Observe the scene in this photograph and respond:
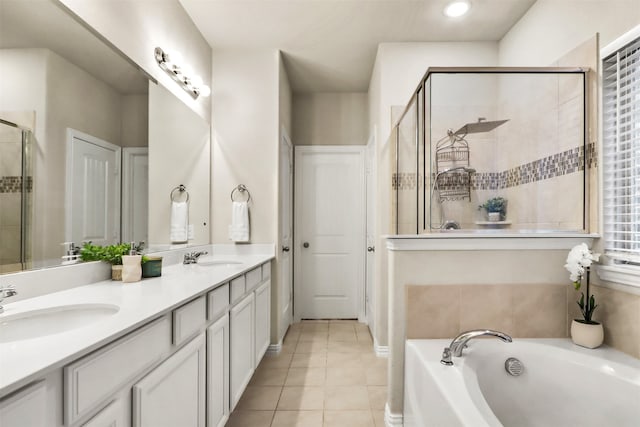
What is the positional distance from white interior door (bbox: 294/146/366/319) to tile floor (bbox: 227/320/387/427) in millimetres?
627

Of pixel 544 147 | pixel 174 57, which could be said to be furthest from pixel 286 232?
pixel 544 147

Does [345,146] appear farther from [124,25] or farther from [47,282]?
[47,282]

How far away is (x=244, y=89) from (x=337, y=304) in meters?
2.58

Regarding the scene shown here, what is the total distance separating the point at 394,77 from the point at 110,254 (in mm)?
2507

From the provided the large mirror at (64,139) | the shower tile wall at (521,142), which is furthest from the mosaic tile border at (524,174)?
the large mirror at (64,139)

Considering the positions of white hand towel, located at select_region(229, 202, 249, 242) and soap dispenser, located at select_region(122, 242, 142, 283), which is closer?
soap dispenser, located at select_region(122, 242, 142, 283)

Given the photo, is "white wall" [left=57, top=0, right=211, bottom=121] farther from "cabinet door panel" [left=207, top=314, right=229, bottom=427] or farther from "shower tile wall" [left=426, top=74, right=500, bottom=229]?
"shower tile wall" [left=426, top=74, right=500, bottom=229]

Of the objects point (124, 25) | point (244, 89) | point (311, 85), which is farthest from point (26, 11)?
point (311, 85)

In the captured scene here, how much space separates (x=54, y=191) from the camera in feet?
4.43

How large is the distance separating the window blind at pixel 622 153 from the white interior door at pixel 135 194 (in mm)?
2500

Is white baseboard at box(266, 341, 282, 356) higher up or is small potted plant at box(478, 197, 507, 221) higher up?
small potted plant at box(478, 197, 507, 221)

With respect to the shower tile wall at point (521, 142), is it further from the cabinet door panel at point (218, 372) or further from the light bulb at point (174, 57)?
the light bulb at point (174, 57)

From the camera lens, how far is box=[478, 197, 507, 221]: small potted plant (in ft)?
6.36

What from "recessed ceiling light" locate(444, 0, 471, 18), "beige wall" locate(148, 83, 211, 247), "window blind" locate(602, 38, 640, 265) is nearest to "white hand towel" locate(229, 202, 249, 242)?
"beige wall" locate(148, 83, 211, 247)
